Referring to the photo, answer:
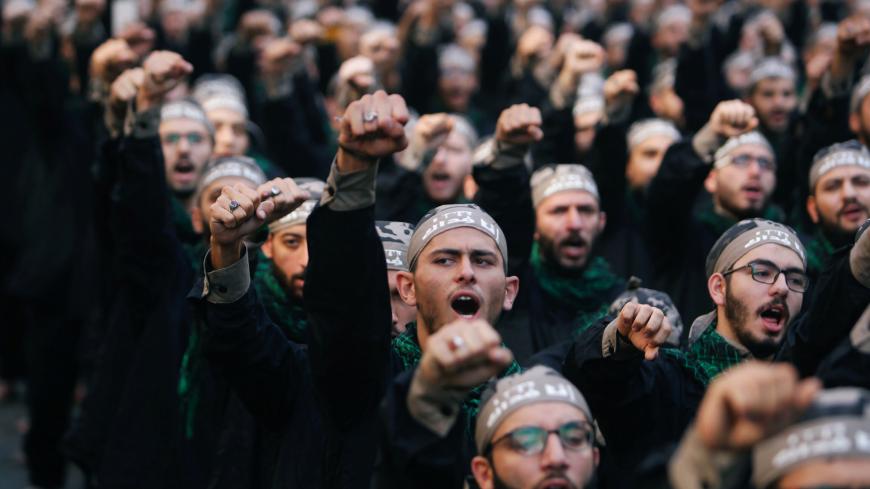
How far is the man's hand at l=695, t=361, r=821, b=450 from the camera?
2.90m

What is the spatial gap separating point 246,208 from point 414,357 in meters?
0.76

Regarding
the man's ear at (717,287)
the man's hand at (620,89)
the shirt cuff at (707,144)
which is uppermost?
the man's hand at (620,89)

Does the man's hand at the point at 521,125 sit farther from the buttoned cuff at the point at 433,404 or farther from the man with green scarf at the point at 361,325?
the buttoned cuff at the point at 433,404

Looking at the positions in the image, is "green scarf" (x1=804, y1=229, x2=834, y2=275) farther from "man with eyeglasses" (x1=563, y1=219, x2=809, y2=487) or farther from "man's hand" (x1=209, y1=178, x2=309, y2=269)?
"man's hand" (x1=209, y1=178, x2=309, y2=269)

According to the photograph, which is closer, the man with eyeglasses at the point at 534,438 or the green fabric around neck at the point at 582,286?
the man with eyeglasses at the point at 534,438

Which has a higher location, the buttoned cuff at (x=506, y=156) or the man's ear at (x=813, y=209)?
the man's ear at (x=813, y=209)

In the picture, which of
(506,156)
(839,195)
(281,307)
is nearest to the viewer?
(281,307)

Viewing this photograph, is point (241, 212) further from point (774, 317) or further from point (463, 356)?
point (774, 317)

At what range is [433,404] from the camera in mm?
3578

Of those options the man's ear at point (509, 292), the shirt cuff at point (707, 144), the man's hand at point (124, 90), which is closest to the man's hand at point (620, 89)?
Result: the shirt cuff at point (707, 144)

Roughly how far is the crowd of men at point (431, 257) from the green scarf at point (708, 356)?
0.05 ft

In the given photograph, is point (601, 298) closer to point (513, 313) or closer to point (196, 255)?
point (513, 313)

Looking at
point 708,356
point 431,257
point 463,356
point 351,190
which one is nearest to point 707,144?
point 708,356

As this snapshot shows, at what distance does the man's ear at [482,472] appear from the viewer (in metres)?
3.76
